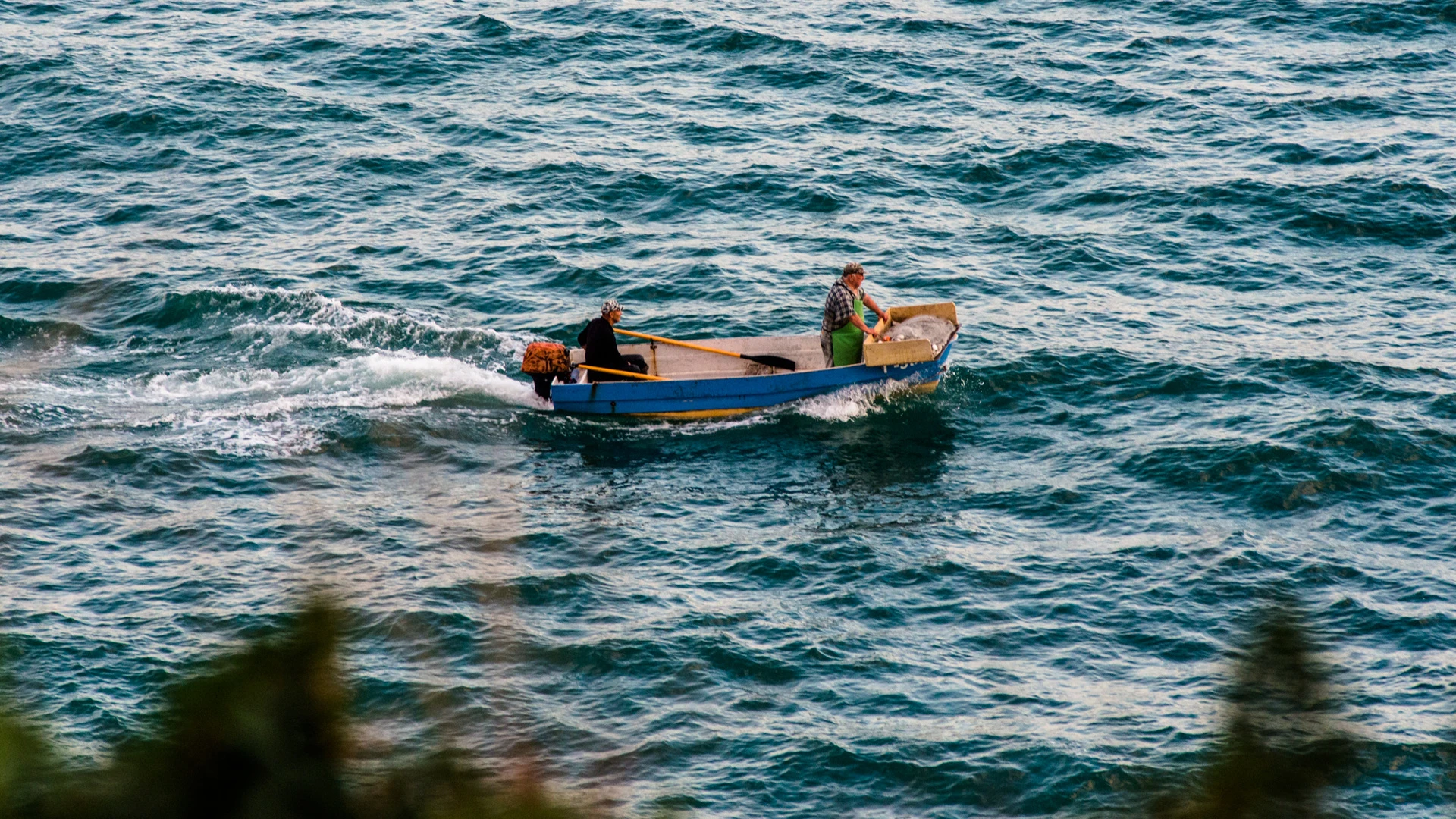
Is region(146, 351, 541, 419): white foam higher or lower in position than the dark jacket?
lower

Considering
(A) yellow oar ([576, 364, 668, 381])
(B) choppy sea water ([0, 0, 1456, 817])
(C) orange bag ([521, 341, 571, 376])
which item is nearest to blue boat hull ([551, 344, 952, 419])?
(A) yellow oar ([576, 364, 668, 381])

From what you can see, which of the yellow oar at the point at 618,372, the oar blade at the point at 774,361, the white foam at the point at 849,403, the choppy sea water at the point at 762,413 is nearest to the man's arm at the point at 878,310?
the white foam at the point at 849,403

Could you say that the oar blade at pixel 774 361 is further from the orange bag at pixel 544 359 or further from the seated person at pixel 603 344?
the orange bag at pixel 544 359

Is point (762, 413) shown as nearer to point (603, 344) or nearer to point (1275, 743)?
point (603, 344)

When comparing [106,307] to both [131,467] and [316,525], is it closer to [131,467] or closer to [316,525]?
[131,467]

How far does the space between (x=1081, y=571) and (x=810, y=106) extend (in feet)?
62.6

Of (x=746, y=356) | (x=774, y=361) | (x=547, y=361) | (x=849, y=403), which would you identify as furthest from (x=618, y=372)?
(x=849, y=403)

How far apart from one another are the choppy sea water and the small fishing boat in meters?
0.44

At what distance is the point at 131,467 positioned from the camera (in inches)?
771

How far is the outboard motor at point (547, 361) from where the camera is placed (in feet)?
68.6

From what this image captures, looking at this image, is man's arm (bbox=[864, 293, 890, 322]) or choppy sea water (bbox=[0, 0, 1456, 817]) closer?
choppy sea water (bbox=[0, 0, 1456, 817])

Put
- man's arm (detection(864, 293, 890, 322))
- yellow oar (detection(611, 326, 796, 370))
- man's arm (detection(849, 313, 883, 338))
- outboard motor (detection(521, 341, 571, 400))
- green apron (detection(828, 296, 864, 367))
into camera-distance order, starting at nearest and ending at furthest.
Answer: outboard motor (detection(521, 341, 571, 400))
man's arm (detection(849, 313, 883, 338))
green apron (detection(828, 296, 864, 367))
man's arm (detection(864, 293, 890, 322))
yellow oar (detection(611, 326, 796, 370))

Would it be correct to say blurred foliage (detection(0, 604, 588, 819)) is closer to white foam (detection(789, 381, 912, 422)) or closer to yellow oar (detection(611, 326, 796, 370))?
white foam (detection(789, 381, 912, 422))

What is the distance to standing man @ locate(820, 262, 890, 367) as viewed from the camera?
21328 mm
